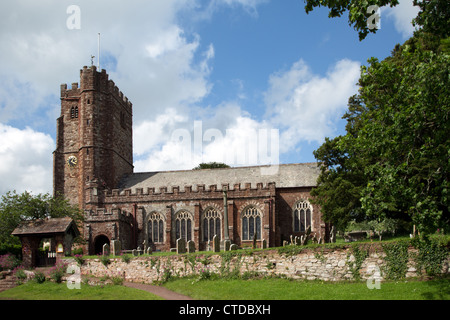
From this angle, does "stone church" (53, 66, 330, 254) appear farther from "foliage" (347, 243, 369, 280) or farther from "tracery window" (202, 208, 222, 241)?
"foliage" (347, 243, 369, 280)

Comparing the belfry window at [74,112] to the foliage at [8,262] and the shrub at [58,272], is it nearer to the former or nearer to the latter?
the foliage at [8,262]

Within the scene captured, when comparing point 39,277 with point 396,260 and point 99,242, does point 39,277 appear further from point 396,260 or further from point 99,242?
point 396,260

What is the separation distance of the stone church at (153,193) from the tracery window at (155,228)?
87 millimetres

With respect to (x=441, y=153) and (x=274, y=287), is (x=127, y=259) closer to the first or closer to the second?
(x=274, y=287)

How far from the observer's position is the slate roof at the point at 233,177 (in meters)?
41.0

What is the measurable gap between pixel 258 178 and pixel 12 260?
22.1m

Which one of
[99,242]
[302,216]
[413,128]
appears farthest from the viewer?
[302,216]

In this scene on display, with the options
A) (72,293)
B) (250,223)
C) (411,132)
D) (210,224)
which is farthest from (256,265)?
(210,224)

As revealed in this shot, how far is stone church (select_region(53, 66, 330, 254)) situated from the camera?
127 feet

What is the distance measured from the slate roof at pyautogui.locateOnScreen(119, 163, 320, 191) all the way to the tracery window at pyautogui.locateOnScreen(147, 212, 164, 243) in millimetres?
2898

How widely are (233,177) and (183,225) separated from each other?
21.5 feet

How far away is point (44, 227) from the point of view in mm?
27453

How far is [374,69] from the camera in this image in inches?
611
